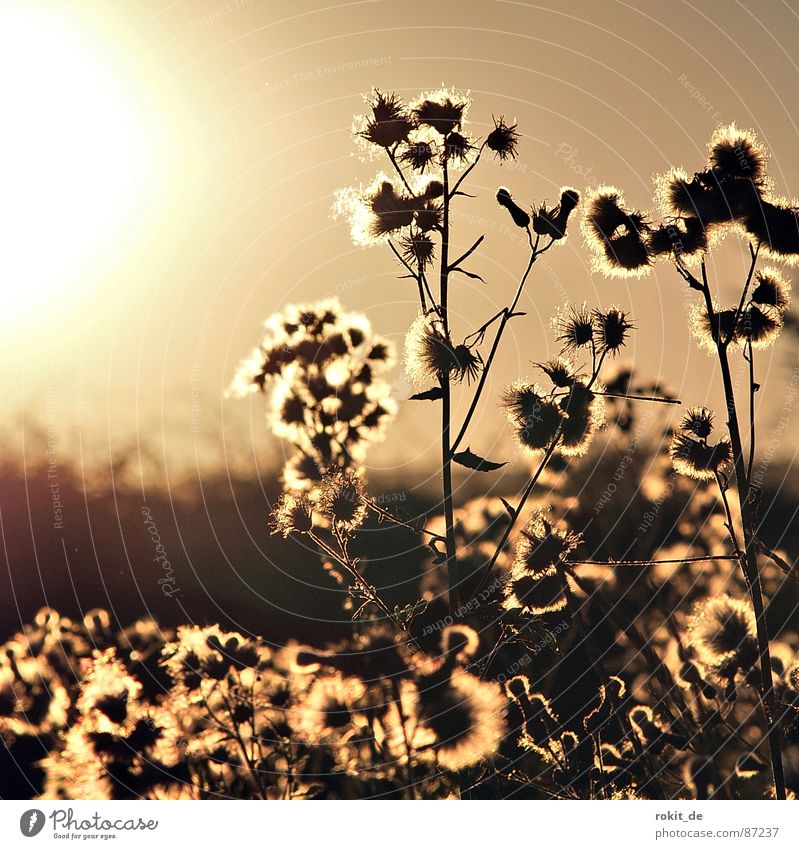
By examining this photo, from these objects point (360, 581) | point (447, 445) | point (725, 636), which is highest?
point (447, 445)

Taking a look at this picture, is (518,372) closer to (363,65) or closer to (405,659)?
(405,659)

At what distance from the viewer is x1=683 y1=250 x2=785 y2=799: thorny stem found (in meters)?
2.36

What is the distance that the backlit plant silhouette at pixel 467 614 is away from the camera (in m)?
2.30

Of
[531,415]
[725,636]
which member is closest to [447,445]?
[531,415]

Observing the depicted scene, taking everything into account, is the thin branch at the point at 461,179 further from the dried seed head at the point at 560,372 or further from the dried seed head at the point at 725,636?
the dried seed head at the point at 725,636

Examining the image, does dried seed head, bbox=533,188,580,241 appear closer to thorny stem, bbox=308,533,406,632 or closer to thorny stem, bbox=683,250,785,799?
thorny stem, bbox=683,250,785,799

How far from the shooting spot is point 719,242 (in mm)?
2551

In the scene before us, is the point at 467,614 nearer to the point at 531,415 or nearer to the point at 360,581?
the point at 360,581

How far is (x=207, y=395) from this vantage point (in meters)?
2.58
